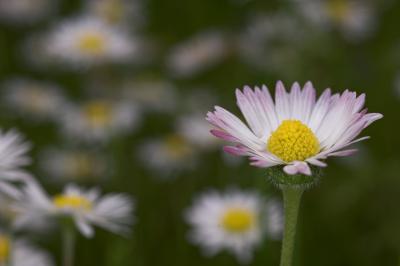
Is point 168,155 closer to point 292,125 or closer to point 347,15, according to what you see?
point 347,15

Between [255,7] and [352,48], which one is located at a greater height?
[255,7]

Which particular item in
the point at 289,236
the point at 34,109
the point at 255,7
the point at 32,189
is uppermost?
the point at 255,7

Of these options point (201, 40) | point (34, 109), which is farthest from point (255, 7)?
point (34, 109)

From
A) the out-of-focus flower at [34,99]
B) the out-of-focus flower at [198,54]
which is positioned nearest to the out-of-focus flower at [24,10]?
the out-of-focus flower at [34,99]

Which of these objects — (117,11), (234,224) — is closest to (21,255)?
(234,224)

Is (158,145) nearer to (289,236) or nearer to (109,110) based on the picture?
(109,110)

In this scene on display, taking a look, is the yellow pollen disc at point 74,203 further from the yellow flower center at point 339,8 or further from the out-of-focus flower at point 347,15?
the yellow flower center at point 339,8

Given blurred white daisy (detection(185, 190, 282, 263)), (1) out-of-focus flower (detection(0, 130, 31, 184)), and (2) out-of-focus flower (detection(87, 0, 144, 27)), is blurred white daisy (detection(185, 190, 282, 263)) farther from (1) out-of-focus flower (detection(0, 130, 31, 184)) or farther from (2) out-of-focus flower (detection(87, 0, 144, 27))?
(2) out-of-focus flower (detection(87, 0, 144, 27))
